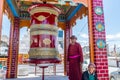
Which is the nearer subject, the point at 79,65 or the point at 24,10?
the point at 79,65

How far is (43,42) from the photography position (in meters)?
3.09

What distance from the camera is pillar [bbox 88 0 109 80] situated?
4.49m

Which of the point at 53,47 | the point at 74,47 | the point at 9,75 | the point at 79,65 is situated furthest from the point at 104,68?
the point at 9,75

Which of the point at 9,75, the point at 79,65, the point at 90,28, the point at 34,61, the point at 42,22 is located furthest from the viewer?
the point at 9,75

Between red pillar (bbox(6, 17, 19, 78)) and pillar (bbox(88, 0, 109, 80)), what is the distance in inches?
186

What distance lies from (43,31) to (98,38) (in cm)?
206

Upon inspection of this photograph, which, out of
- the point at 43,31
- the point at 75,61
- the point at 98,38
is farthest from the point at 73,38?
the point at 43,31

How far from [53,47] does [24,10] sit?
5617mm

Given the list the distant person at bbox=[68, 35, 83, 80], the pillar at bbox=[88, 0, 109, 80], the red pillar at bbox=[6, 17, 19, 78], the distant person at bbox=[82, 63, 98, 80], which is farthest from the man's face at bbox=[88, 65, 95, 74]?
the red pillar at bbox=[6, 17, 19, 78]

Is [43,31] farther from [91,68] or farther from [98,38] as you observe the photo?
[98,38]

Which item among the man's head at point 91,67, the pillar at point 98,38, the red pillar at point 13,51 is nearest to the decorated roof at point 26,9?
the red pillar at point 13,51

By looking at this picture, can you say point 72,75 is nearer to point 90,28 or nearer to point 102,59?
point 102,59

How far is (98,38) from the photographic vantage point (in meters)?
4.66

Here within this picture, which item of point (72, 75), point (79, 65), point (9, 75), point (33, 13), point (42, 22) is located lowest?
point (9, 75)
